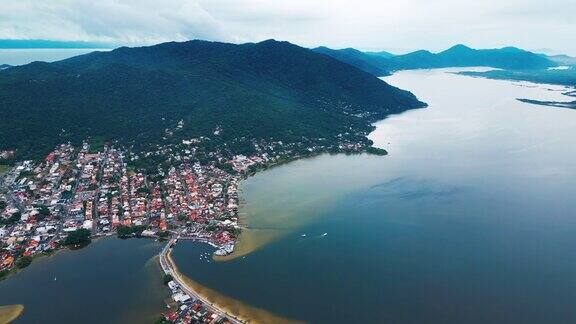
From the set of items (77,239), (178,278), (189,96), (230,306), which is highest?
(189,96)

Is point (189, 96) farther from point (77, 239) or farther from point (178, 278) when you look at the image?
point (178, 278)

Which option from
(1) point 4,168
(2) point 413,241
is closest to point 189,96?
(1) point 4,168

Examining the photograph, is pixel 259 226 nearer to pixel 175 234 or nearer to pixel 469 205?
pixel 175 234

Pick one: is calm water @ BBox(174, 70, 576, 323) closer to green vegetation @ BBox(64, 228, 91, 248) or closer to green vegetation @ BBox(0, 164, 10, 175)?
green vegetation @ BBox(64, 228, 91, 248)

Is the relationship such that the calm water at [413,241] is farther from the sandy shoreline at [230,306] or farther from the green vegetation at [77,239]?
the green vegetation at [77,239]

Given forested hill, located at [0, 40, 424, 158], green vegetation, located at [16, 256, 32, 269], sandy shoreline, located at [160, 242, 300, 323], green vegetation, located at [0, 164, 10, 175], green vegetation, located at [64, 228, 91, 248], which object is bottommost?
sandy shoreline, located at [160, 242, 300, 323]

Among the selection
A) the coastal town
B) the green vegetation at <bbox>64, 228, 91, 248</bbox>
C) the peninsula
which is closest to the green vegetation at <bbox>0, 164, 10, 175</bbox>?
the coastal town
